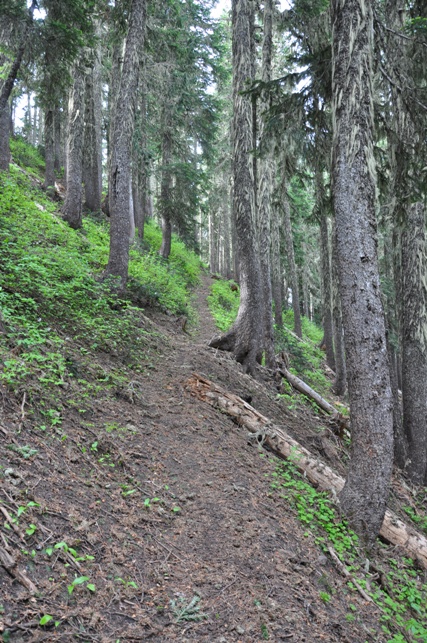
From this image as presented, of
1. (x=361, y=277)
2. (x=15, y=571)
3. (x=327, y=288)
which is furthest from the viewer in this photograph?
(x=327, y=288)

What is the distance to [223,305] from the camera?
748 inches

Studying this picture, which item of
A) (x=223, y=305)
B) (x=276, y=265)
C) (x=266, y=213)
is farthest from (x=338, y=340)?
(x=276, y=265)

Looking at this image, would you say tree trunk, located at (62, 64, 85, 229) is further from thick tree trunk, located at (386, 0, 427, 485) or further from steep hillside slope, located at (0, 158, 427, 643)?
thick tree trunk, located at (386, 0, 427, 485)

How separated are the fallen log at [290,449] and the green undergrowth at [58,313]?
4.45 feet

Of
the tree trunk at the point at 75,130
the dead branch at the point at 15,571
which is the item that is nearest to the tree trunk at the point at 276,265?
the tree trunk at the point at 75,130

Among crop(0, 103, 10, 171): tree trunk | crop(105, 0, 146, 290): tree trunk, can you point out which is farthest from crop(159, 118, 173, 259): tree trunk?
crop(105, 0, 146, 290): tree trunk

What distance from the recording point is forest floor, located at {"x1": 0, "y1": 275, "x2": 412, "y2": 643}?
274cm

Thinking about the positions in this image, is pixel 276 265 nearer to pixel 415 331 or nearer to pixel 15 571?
pixel 415 331

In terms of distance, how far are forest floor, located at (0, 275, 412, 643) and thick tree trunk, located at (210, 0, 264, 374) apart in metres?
3.15

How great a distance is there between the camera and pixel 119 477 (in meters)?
4.29

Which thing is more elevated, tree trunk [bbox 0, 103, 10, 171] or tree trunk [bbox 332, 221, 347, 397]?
tree trunk [bbox 0, 103, 10, 171]

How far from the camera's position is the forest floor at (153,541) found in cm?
274

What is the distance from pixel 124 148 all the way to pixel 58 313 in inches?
176

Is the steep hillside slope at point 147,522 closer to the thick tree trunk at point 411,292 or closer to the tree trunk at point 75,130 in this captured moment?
the thick tree trunk at point 411,292
